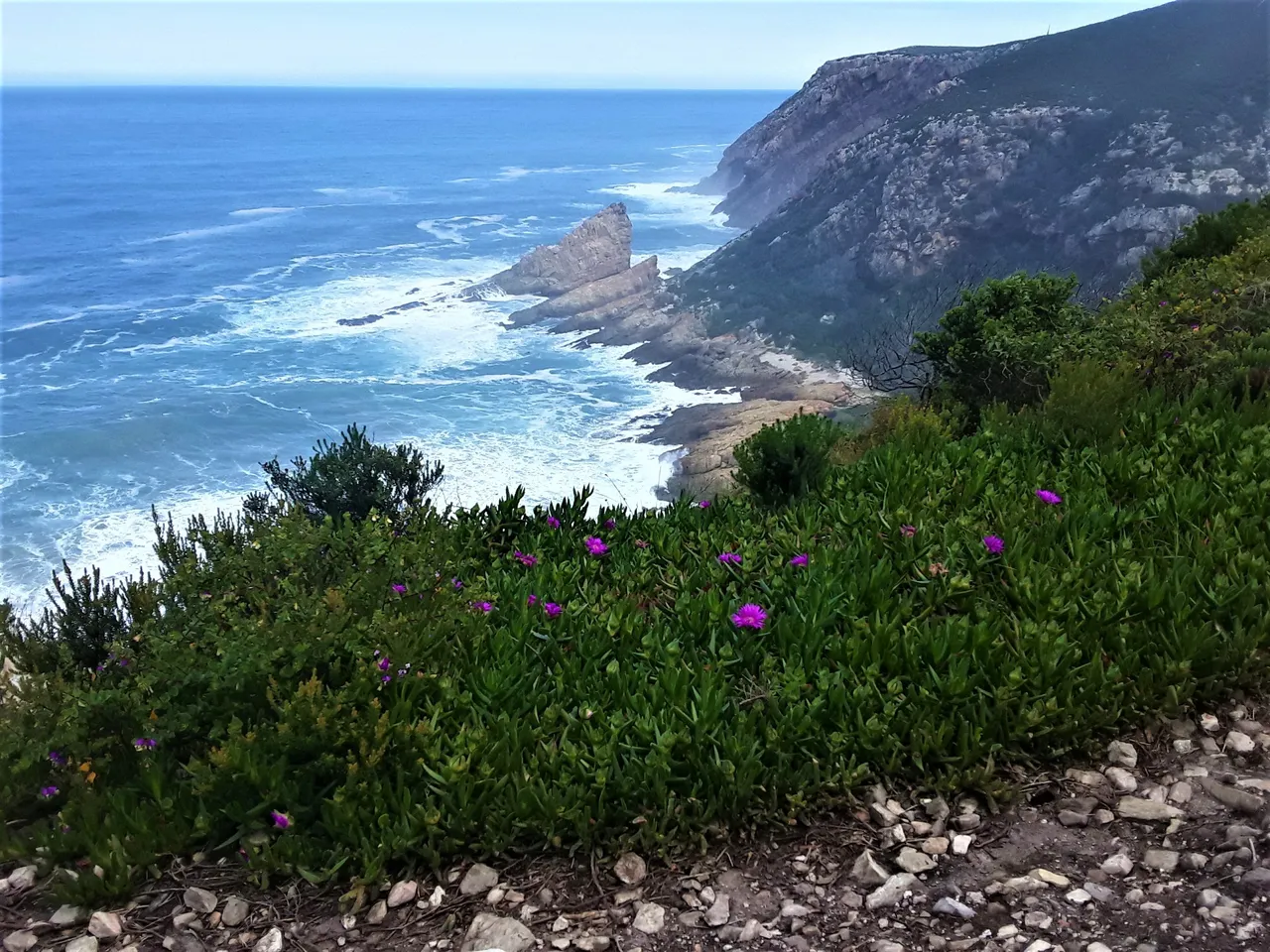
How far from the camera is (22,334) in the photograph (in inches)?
2424

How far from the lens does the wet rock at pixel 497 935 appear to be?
2.99 metres

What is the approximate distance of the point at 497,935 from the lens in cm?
303

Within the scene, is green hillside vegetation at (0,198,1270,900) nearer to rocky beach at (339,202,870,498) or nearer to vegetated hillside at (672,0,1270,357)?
rocky beach at (339,202,870,498)

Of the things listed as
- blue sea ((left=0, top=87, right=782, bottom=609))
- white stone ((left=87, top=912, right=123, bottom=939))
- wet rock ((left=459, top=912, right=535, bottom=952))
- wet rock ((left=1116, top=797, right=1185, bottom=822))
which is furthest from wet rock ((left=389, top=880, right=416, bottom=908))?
blue sea ((left=0, top=87, right=782, bottom=609))

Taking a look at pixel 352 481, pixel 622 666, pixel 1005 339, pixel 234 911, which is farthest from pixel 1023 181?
pixel 234 911

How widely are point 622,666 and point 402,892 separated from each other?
1.29 metres

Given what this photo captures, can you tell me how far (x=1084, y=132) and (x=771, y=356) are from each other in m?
27.8

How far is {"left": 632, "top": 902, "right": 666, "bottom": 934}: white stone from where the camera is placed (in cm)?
302

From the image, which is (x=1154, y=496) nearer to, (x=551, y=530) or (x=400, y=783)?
(x=551, y=530)

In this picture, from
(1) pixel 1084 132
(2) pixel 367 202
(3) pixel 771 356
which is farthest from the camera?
(2) pixel 367 202

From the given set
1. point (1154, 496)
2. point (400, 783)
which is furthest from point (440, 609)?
Result: point (1154, 496)

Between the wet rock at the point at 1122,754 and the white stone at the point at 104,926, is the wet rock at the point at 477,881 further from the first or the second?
the wet rock at the point at 1122,754

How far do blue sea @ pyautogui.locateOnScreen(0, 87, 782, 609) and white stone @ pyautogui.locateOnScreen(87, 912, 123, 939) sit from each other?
12905 mm

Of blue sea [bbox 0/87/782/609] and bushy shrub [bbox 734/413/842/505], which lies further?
blue sea [bbox 0/87/782/609]
